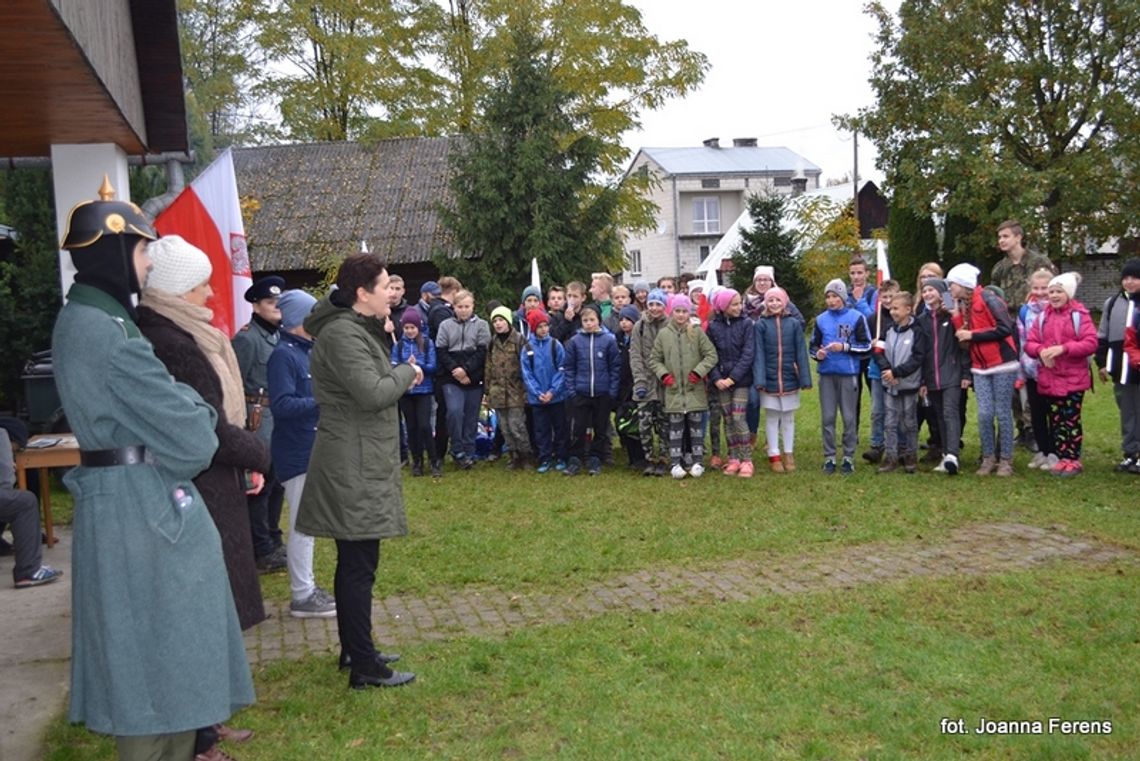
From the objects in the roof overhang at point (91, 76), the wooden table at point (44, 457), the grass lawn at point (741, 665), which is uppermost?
the roof overhang at point (91, 76)

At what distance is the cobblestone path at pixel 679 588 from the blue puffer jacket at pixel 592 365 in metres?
4.12

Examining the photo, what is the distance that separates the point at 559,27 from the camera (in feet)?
83.1

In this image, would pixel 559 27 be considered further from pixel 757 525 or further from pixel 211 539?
pixel 211 539

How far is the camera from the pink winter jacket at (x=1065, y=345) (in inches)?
391

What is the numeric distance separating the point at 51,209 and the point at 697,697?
36.5 ft

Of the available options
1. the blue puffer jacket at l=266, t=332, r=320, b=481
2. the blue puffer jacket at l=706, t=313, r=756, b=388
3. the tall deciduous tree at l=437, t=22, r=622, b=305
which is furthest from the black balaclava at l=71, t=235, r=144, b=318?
the tall deciduous tree at l=437, t=22, r=622, b=305

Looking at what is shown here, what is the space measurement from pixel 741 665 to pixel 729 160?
6754 centimetres

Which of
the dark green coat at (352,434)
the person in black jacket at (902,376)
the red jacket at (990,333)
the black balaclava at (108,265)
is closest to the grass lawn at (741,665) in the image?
the dark green coat at (352,434)

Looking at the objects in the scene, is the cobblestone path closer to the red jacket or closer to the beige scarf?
the beige scarf

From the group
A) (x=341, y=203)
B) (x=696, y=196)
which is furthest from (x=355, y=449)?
(x=696, y=196)

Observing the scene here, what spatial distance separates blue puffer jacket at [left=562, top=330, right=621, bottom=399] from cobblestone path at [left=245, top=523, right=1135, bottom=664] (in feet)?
13.5

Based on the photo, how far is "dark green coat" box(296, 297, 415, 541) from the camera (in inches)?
200

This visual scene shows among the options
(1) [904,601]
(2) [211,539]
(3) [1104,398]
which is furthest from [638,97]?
(2) [211,539]

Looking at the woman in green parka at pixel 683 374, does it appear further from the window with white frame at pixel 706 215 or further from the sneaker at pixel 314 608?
the window with white frame at pixel 706 215
